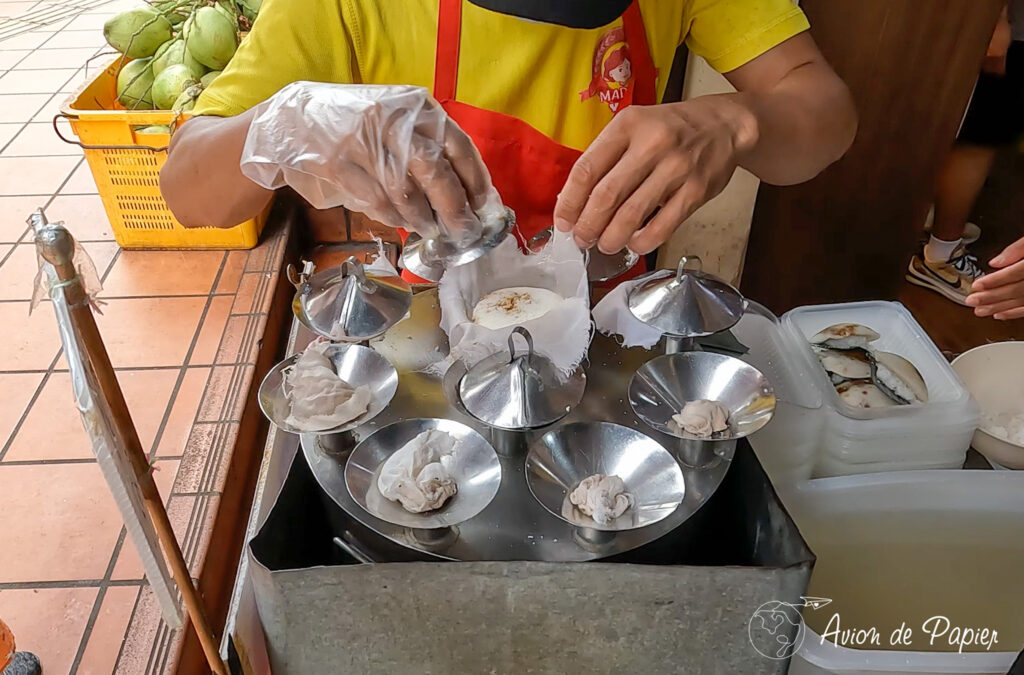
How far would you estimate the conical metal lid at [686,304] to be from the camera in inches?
38.1

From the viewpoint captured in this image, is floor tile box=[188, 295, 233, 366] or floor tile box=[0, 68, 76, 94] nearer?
floor tile box=[188, 295, 233, 366]

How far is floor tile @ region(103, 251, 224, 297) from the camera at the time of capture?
6.58ft

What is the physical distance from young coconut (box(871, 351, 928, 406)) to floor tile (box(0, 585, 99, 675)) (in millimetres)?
1311

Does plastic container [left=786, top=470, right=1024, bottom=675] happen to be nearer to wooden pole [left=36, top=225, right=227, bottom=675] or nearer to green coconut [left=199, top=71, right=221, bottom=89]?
wooden pole [left=36, top=225, right=227, bottom=675]

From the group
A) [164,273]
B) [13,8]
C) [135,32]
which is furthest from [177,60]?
[13,8]

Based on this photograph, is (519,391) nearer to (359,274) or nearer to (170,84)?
(359,274)

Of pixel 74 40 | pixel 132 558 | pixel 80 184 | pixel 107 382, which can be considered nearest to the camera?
pixel 107 382

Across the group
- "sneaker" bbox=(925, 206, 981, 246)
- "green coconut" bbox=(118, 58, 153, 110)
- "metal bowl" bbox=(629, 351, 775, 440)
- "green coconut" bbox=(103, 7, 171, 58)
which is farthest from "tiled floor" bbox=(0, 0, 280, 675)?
"sneaker" bbox=(925, 206, 981, 246)

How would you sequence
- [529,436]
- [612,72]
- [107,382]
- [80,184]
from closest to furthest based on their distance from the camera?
1. [107,382]
2. [529,436]
3. [612,72]
4. [80,184]

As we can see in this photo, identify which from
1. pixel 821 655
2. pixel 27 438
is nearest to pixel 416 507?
pixel 821 655

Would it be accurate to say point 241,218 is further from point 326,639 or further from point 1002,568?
point 1002,568

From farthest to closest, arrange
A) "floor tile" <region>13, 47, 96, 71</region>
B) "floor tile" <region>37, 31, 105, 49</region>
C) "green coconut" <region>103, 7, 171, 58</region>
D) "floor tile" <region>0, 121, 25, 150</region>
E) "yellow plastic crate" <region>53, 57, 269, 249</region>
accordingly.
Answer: "floor tile" <region>37, 31, 105, 49</region> → "floor tile" <region>13, 47, 96, 71</region> → "floor tile" <region>0, 121, 25, 150</region> → "green coconut" <region>103, 7, 171, 58</region> → "yellow plastic crate" <region>53, 57, 269, 249</region>

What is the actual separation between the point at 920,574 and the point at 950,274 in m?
1.96

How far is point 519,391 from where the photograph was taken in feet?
2.75
